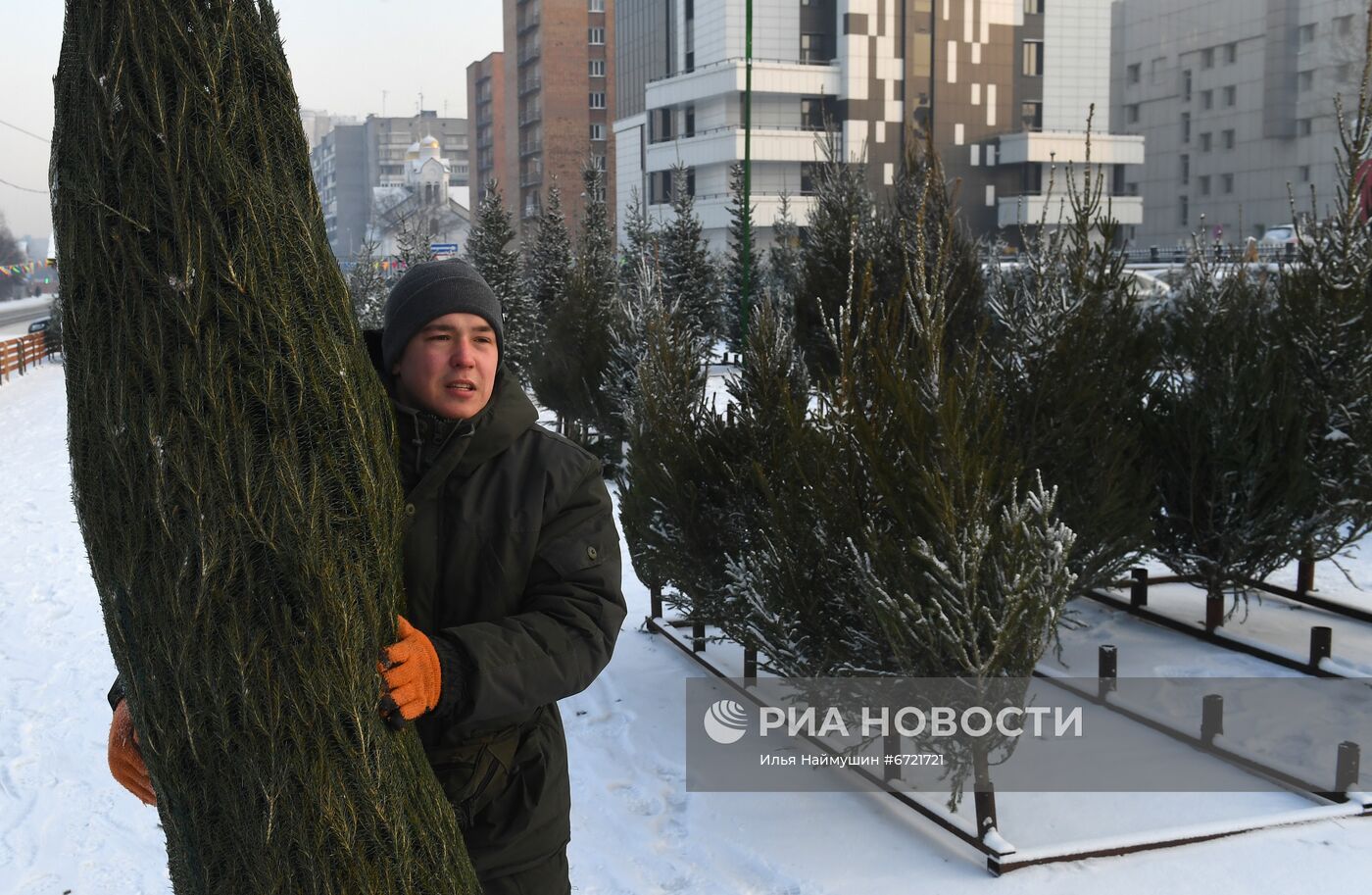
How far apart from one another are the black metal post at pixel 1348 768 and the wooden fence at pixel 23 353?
26.4m

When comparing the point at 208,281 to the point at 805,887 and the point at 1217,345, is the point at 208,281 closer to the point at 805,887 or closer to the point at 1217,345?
the point at 805,887

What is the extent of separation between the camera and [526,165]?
91.3 metres

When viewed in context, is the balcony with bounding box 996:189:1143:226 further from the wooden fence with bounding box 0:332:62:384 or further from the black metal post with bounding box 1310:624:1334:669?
the black metal post with bounding box 1310:624:1334:669

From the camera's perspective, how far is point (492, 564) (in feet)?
6.97

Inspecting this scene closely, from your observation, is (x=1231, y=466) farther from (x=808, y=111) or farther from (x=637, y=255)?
(x=808, y=111)

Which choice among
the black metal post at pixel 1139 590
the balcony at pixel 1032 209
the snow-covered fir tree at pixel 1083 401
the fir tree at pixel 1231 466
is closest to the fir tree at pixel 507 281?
the black metal post at pixel 1139 590

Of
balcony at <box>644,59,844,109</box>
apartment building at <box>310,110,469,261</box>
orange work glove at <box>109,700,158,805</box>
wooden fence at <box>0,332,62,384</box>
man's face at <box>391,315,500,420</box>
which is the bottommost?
wooden fence at <box>0,332,62,384</box>

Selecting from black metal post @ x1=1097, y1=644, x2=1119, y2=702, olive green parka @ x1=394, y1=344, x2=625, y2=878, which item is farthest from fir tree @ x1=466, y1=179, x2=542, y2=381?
olive green parka @ x1=394, y1=344, x2=625, y2=878

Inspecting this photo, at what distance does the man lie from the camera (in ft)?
6.74

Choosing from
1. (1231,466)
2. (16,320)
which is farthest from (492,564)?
(16,320)

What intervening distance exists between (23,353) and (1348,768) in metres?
33.2

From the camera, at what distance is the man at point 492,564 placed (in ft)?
6.74

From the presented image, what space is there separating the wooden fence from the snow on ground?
2290cm

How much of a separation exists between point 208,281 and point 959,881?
3.58 m
